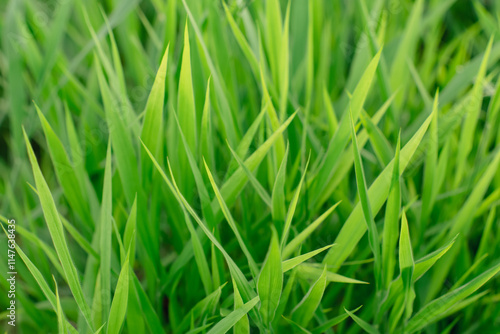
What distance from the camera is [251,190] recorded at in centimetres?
64

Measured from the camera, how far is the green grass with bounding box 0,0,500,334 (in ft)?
1.55

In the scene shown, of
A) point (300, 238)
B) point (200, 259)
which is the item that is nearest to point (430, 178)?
point (300, 238)

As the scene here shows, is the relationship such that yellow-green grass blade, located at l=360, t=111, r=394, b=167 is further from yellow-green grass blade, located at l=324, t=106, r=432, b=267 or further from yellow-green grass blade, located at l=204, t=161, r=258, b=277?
yellow-green grass blade, located at l=204, t=161, r=258, b=277

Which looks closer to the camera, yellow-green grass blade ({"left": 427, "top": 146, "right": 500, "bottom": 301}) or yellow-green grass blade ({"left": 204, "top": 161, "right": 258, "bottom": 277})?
yellow-green grass blade ({"left": 204, "top": 161, "right": 258, "bottom": 277})

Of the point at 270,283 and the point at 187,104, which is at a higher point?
the point at 187,104

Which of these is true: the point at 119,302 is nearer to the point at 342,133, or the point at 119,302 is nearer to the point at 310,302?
the point at 310,302

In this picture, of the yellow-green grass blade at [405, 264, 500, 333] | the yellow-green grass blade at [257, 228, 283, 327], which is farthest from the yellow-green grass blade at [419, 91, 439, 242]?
the yellow-green grass blade at [257, 228, 283, 327]

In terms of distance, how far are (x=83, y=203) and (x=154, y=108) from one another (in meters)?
0.17

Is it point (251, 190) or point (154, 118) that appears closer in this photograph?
point (154, 118)

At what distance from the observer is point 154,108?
1.69 feet

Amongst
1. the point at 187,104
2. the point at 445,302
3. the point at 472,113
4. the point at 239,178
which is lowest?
the point at 445,302

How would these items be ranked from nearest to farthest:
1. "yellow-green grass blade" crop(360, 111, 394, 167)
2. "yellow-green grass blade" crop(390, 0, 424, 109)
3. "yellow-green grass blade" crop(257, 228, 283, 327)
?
"yellow-green grass blade" crop(257, 228, 283, 327)
"yellow-green grass blade" crop(360, 111, 394, 167)
"yellow-green grass blade" crop(390, 0, 424, 109)

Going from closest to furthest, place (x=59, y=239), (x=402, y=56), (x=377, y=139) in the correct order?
(x=59, y=239), (x=377, y=139), (x=402, y=56)

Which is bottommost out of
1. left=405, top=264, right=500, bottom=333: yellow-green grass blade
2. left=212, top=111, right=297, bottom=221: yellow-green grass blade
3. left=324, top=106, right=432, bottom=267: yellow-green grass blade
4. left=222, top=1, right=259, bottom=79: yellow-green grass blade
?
left=405, top=264, right=500, bottom=333: yellow-green grass blade
